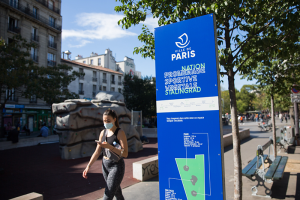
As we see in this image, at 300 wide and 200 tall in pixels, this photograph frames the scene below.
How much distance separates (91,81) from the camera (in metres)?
43.8

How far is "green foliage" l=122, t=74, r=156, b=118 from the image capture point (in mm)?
32688

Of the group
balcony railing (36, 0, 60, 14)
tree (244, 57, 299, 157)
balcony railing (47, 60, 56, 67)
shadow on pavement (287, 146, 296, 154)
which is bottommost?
shadow on pavement (287, 146, 296, 154)

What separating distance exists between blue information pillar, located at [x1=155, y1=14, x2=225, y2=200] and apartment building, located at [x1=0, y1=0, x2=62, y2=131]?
82.7ft

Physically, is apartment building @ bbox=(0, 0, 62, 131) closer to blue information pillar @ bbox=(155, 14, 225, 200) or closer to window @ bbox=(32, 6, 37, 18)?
window @ bbox=(32, 6, 37, 18)

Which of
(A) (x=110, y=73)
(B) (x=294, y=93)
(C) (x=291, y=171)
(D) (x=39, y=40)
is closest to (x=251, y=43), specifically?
A: (C) (x=291, y=171)

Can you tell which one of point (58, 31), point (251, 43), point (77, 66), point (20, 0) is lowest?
point (251, 43)

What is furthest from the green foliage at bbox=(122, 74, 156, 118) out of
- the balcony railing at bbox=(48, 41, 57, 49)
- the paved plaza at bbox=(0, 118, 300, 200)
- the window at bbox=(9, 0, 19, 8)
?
the paved plaza at bbox=(0, 118, 300, 200)

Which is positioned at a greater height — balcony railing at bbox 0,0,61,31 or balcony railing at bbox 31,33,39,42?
balcony railing at bbox 0,0,61,31

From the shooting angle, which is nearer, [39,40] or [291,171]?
[291,171]

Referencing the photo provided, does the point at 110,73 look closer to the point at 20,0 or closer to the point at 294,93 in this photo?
the point at 20,0

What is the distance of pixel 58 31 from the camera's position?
34.7 metres

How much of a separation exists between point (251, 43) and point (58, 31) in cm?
3597

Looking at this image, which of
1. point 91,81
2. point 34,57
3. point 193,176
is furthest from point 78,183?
point 91,81

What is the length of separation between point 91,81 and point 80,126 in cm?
3399
